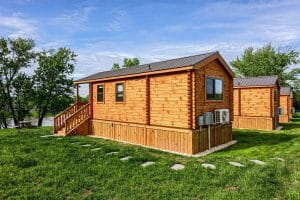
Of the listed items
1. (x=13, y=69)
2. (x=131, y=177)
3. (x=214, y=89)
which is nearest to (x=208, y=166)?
(x=131, y=177)

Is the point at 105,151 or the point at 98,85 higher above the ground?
the point at 98,85

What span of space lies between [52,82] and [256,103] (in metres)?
19.6

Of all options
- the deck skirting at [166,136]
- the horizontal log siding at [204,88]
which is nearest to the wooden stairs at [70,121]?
the deck skirting at [166,136]

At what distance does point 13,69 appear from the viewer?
74.6 feet

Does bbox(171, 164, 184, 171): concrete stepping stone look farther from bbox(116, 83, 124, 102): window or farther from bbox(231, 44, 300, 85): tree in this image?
bbox(231, 44, 300, 85): tree

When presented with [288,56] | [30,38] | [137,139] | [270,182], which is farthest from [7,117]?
[288,56]

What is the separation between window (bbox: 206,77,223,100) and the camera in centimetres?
975

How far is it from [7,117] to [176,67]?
21528 mm

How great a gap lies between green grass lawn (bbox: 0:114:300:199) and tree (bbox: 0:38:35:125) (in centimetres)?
1697

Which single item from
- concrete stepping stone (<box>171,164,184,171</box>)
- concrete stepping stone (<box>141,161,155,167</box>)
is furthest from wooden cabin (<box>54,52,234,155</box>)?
concrete stepping stone (<box>141,161,155,167</box>)

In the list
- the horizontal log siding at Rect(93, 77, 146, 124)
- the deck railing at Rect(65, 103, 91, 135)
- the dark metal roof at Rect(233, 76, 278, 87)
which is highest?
the dark metal roof at Rect(233, 76, 278, 87)

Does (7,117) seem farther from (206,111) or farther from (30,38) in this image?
(206,111)

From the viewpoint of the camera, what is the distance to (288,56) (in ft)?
132

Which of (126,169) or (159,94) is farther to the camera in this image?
(159,94)
